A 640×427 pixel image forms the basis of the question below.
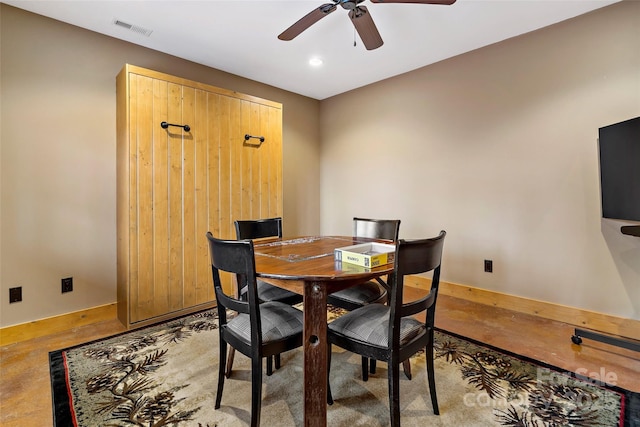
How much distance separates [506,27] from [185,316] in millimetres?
3903

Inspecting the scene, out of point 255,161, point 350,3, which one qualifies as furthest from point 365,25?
point 255,161

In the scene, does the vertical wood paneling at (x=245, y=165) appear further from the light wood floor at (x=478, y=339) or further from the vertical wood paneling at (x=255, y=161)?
the light wood floor at (x=478, y=339)

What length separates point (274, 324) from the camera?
145cm

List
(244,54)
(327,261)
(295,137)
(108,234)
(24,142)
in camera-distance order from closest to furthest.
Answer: (327,261)
(24,142)
(108,234)
(244,54)
(295,137)

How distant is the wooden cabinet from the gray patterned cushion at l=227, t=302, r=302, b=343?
155cm

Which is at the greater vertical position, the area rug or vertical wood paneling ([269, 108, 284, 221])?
vertical wood paneling ([269, 108, 284, 221])

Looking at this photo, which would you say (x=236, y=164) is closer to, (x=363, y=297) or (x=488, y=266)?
(x=363, y=297)

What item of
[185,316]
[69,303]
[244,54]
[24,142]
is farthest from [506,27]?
[69,303]

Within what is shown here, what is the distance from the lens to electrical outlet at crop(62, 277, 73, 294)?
254 cm

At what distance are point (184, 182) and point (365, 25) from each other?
205cm

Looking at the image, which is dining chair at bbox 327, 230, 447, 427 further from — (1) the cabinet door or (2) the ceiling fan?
(1) the cabinet door

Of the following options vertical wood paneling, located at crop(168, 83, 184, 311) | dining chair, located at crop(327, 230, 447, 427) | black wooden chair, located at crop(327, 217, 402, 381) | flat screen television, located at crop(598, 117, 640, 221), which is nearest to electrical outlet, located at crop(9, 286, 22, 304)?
vertical wood paneling, located at crop(168, 83, 184, 311)

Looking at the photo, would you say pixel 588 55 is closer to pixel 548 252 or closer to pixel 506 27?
pixel 506 27

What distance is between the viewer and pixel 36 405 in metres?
1.59
